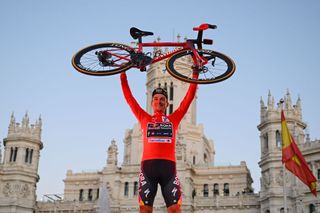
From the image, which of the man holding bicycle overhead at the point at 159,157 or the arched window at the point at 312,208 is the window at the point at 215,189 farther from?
the man holding bicycle overhead at the point at 159,157

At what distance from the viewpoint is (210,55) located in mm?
12930

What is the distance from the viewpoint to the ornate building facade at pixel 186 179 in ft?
167

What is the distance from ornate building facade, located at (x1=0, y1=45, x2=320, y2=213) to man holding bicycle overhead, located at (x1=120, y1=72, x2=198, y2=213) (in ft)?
126

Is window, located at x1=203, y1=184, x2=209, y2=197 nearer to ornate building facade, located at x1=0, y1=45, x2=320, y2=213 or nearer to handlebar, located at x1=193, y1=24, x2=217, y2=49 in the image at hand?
ornate building facade, located at x1=0, y1=45, x2=320, y2=213

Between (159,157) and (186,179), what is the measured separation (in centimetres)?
4449

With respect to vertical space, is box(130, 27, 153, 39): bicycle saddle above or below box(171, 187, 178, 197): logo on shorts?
above

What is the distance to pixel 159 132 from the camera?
12203 millimetres

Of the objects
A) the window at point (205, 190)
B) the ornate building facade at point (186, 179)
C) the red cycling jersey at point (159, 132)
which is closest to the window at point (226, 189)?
the ornate building facade at point (186, 179)

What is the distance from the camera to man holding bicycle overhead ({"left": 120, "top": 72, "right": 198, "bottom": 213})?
38.2 feet

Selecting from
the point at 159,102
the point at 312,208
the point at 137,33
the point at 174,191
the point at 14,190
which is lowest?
the point at 174,191

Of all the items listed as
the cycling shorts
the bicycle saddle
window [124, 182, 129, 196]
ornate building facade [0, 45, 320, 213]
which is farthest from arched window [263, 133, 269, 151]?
the cycling shorts

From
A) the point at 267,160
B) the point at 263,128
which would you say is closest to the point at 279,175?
the point at 267,160

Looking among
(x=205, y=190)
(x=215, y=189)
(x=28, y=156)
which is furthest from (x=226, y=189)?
(x=28, y=156)

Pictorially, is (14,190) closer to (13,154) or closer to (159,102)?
(13,154)
